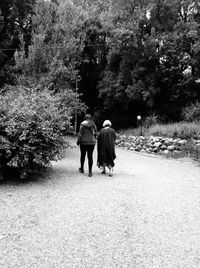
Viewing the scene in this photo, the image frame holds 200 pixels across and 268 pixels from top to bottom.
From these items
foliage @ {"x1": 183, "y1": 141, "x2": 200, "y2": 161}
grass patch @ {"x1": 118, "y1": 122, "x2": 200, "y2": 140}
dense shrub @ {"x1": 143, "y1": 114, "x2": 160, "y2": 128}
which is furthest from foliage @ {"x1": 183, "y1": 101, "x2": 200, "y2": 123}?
foliage @ {"x1": 183, "y1": 141, "x2": 200, "y2": 161}

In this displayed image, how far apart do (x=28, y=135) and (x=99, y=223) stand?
10.5ft

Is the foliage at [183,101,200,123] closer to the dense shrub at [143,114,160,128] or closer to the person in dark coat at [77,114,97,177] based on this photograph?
the dense shrub at [143,114,160,128]

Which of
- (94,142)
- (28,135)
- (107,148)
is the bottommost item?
(107,148)

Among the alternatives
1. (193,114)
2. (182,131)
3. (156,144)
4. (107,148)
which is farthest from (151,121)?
(107,148)

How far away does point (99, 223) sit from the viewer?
14.2 feet

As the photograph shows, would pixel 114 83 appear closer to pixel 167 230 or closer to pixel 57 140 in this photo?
pixel 57 140

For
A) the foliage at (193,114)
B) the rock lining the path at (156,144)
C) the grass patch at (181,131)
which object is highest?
the foliage at (193,114)

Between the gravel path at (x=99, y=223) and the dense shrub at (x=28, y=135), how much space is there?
2.17 feet

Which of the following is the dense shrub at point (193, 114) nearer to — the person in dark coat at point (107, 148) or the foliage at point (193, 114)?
the foliage at point (193, 114)

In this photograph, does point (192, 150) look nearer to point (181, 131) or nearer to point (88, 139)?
point (181, 131)

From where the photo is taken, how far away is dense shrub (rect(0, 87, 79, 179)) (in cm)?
634

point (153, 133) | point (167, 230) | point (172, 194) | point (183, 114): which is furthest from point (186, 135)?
point (167, 230)

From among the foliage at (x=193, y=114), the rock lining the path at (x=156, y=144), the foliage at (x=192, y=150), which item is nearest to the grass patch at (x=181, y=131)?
the rock lining the path at (x=156, y=144)

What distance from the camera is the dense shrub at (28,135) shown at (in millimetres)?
6344
